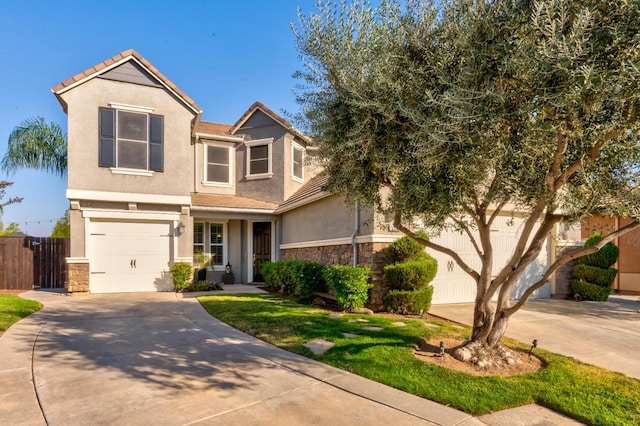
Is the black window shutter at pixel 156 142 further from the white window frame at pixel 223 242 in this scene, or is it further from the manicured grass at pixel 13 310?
the manicured grass at pixel 13 310

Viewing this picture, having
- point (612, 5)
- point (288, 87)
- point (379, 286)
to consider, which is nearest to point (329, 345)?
point (379, 286)

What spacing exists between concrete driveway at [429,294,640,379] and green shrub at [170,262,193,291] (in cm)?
814

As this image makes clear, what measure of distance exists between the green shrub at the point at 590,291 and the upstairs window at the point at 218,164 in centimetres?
1318

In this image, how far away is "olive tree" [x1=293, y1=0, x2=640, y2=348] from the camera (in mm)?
3857

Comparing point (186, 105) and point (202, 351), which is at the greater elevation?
point (186, 105)

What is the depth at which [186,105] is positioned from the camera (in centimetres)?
1378

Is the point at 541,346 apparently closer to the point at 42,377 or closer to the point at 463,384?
the point at 463,384

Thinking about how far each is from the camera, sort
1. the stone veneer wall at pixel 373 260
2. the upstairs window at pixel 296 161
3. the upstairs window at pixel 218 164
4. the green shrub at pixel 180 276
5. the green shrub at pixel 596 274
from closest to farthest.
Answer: the stone veneer wall at pixel 373 260 → the green shrub at pixel 596 274 → the green shrub at pixel 180 276 → the upstairs window at pixel 218 164 → the upstairs window at pixel 296 161

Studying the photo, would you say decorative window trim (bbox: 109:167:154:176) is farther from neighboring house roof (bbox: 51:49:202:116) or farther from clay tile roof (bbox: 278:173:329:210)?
clay tile roof (bbox: 278:173:329:210)

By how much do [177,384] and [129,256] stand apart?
9594mm

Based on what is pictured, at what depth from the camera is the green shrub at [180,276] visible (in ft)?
43.4

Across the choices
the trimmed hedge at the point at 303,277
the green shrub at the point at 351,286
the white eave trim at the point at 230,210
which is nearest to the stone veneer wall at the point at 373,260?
the green shrub at the point at 351,286

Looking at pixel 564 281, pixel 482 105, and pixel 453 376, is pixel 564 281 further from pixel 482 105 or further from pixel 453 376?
pixel 482 105

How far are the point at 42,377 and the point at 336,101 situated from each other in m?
5.33
